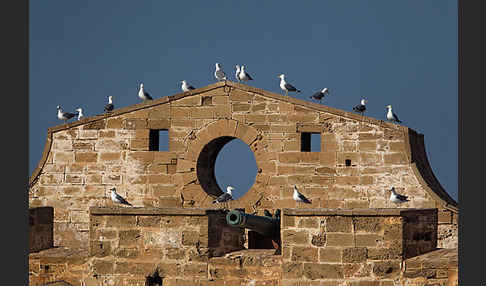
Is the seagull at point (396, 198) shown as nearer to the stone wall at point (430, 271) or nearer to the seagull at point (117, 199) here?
the seagull at point (117, 199)

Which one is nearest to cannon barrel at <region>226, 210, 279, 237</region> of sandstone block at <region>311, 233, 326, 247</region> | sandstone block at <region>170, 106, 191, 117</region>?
sandstone block at <region>311, 233, 326, 247</region>

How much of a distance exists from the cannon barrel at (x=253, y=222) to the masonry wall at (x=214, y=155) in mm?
5017

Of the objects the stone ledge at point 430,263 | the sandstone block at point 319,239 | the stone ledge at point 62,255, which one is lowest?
the stone ledge at point 62,255

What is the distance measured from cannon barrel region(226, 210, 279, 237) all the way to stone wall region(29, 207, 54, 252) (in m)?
3.40

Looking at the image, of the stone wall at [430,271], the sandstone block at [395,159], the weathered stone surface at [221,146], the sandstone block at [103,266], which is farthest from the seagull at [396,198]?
the sandstone block at [103,266]

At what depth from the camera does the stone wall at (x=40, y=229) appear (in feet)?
54.9

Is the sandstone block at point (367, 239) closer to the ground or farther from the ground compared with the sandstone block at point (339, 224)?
closer to the ground

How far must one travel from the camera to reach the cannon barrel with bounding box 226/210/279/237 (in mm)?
14305

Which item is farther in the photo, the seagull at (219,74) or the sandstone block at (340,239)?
the seagull at (219,74)

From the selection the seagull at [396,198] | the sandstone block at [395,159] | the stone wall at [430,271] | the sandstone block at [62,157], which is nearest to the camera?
the stone wall at [430,271]

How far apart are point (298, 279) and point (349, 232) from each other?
851 mm

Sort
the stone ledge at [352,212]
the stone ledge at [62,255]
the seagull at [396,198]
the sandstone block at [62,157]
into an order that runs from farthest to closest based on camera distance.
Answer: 1. the sandstone block at [62,157]
2. the seagull at [396,198]
3. the stone ledge at [62,255]
4. the stone ledge at [352,212]

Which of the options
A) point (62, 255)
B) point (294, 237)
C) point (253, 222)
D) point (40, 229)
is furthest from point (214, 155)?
point (294, 237)

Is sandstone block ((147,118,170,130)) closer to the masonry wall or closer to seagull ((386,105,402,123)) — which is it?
the masonry wall
